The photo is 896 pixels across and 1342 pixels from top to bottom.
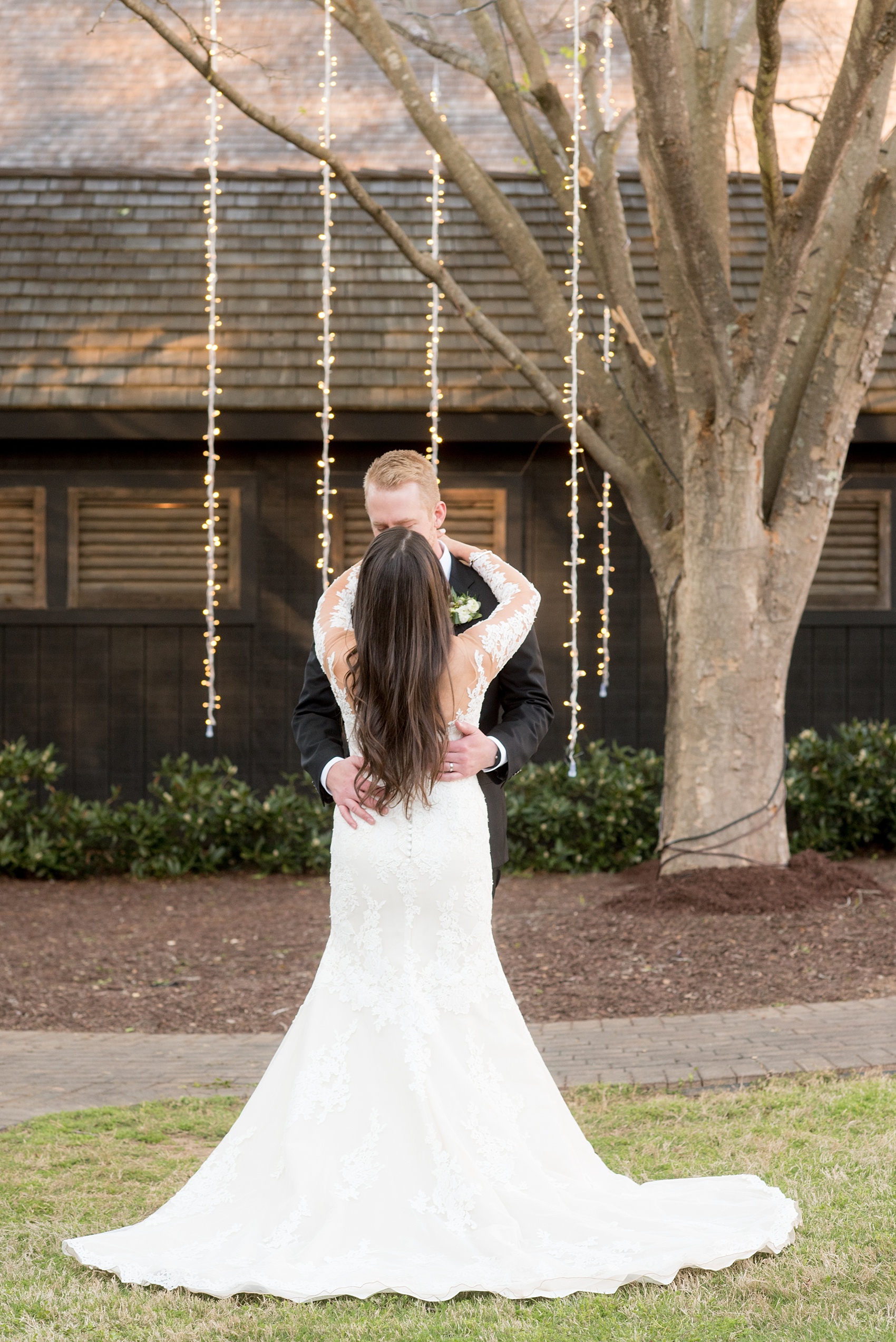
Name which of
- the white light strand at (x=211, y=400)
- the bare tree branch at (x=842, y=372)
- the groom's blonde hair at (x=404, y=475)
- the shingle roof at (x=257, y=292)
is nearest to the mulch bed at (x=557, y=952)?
the white light strand at (x=211, y=400)

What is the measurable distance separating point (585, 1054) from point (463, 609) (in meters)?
2.40

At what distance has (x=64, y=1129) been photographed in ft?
15.2

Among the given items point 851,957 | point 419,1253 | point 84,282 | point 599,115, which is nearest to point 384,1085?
point 419,1253

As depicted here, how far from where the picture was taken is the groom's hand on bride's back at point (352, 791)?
137 inches

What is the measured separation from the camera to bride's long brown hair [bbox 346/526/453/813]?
131 inches

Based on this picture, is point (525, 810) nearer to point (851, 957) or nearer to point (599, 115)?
point (851, 957)

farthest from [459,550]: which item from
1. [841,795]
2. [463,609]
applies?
[841,795]

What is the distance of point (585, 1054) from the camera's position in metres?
5.37

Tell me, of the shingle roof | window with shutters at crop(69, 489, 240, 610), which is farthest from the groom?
window with shutters at crop(69, 489, 240, 610)

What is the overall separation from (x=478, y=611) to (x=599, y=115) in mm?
5506

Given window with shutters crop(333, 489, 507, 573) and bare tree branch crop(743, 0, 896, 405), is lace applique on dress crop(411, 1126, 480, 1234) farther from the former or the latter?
window with shutters crop(333, 489, 507, 573)

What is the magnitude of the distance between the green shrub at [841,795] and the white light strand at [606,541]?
158 cm

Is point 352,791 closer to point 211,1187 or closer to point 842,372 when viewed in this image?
point 211,1187

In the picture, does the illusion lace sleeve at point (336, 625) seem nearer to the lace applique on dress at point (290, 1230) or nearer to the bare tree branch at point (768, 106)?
the lace applique on dress at point (290, 1230)
